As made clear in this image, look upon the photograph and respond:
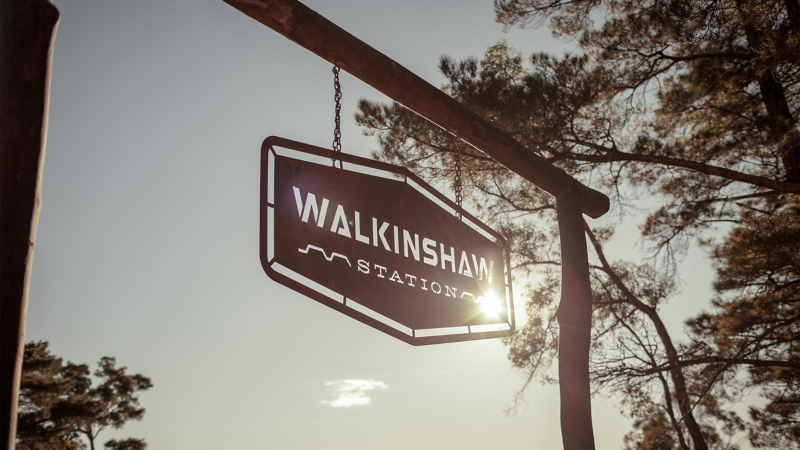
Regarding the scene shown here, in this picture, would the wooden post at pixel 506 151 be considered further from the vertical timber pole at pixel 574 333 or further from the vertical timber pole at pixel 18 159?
the vertical timber pole at pixel 18 159

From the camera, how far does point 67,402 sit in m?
15.0

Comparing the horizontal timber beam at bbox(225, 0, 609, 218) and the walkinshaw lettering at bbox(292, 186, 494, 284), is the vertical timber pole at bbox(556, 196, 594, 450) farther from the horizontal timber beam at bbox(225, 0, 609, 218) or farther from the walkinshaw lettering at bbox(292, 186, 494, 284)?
the walkinshaw lettering at bbox(292, 186, 494, 284)

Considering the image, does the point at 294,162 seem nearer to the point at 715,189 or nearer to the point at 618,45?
the point at 618,45

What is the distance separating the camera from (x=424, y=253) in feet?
6.68

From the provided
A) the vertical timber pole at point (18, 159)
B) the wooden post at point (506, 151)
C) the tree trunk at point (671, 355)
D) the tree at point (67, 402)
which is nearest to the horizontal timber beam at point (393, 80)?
the wooden post at point (506, 151)

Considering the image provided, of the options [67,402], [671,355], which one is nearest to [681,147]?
[671,355]

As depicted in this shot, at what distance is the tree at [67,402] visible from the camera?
12953 millimetres

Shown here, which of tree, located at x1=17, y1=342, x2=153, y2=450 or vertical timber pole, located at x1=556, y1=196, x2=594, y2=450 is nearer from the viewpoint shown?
vertical timber pole, located at x1=556, y1=196, x2=594, y2=450

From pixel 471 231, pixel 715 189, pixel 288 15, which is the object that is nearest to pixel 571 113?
pixel 715 189

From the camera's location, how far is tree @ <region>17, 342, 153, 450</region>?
13.0 m

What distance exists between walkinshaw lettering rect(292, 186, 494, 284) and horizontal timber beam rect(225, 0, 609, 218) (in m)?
0.64

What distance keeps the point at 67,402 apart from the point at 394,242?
672 inches

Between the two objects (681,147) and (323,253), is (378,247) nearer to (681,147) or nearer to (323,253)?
(323,253)

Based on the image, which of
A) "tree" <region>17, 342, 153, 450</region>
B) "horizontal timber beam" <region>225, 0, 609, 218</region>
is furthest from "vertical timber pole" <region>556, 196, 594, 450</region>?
"tree" <region>17, 342, 153, 450</region>
